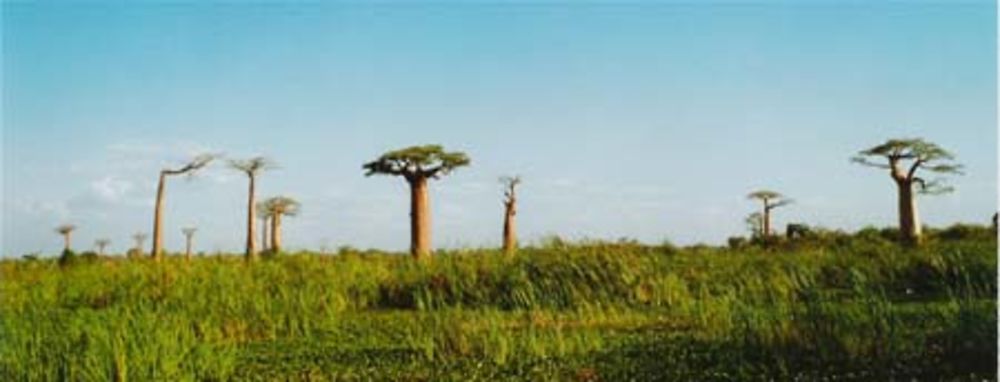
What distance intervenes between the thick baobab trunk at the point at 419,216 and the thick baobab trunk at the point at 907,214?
31.1 ft

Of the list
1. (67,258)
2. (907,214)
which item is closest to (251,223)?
(67,258)

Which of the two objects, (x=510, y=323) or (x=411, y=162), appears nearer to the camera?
(x=510, y=323)

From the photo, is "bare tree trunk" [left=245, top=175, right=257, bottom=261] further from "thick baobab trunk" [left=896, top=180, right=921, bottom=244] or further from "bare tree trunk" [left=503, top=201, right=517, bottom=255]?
"thick baobab trunk" [left=896, top=180, right=921, bottom=244]

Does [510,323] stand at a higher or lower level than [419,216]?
lower

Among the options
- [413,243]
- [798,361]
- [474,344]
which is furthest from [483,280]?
[413,243]

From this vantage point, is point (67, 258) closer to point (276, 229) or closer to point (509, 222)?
point (509, 222)

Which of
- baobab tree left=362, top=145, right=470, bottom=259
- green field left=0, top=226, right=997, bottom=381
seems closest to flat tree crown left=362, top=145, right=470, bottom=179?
baobab tree left=362, top=145, right=470, bottom=259

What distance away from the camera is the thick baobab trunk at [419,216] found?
73.6 ft

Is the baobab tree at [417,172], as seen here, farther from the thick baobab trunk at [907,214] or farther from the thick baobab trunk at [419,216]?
the thick baobab trunk at [907,214]

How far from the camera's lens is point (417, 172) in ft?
75.5

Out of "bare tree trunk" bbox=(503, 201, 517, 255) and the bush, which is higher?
"bare tree trunk" bbox=(503, 201, 517, 255)

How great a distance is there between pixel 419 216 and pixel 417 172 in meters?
1.06

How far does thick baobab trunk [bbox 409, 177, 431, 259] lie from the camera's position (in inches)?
883

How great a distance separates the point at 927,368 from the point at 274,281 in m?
7.17
